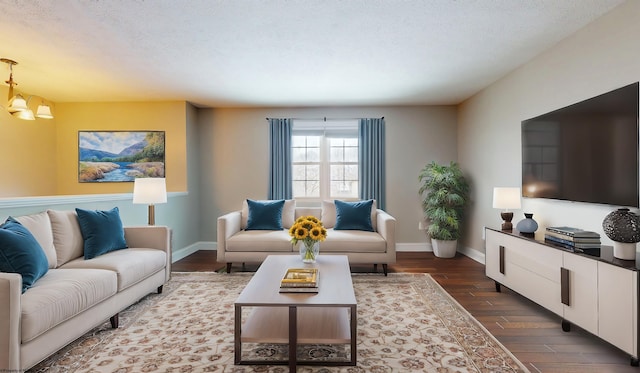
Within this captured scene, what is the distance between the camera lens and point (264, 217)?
442 cm

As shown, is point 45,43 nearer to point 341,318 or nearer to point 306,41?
point 306,41

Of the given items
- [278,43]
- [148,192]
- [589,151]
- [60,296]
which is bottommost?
[60,296]

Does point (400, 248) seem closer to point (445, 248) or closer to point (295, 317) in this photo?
point (445, 248)

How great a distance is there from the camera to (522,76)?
366cm

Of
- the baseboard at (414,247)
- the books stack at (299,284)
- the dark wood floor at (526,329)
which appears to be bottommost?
the dark wood floor at (526,329)

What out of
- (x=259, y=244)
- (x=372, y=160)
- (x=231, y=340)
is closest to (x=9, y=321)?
(x=231, y=340)

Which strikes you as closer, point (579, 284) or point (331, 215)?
point (579, 284)

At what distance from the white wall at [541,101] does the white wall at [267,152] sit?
18.9 inches

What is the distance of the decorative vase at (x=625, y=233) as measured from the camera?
2.04 m

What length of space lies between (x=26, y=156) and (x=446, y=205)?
6.28m

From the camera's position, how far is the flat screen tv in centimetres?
231

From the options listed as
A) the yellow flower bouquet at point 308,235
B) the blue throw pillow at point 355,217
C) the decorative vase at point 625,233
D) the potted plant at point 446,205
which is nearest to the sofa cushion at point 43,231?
the yellow flower bouquet at point 308,235

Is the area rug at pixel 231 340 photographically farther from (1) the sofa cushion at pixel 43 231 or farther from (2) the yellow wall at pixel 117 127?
(2) the yellow wall at pixel 117 127

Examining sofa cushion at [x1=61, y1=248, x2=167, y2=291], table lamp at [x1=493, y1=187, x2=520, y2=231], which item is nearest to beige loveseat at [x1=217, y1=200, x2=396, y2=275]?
sofa cushion at [x1=61, y1=248, x2=167, y2=291]
